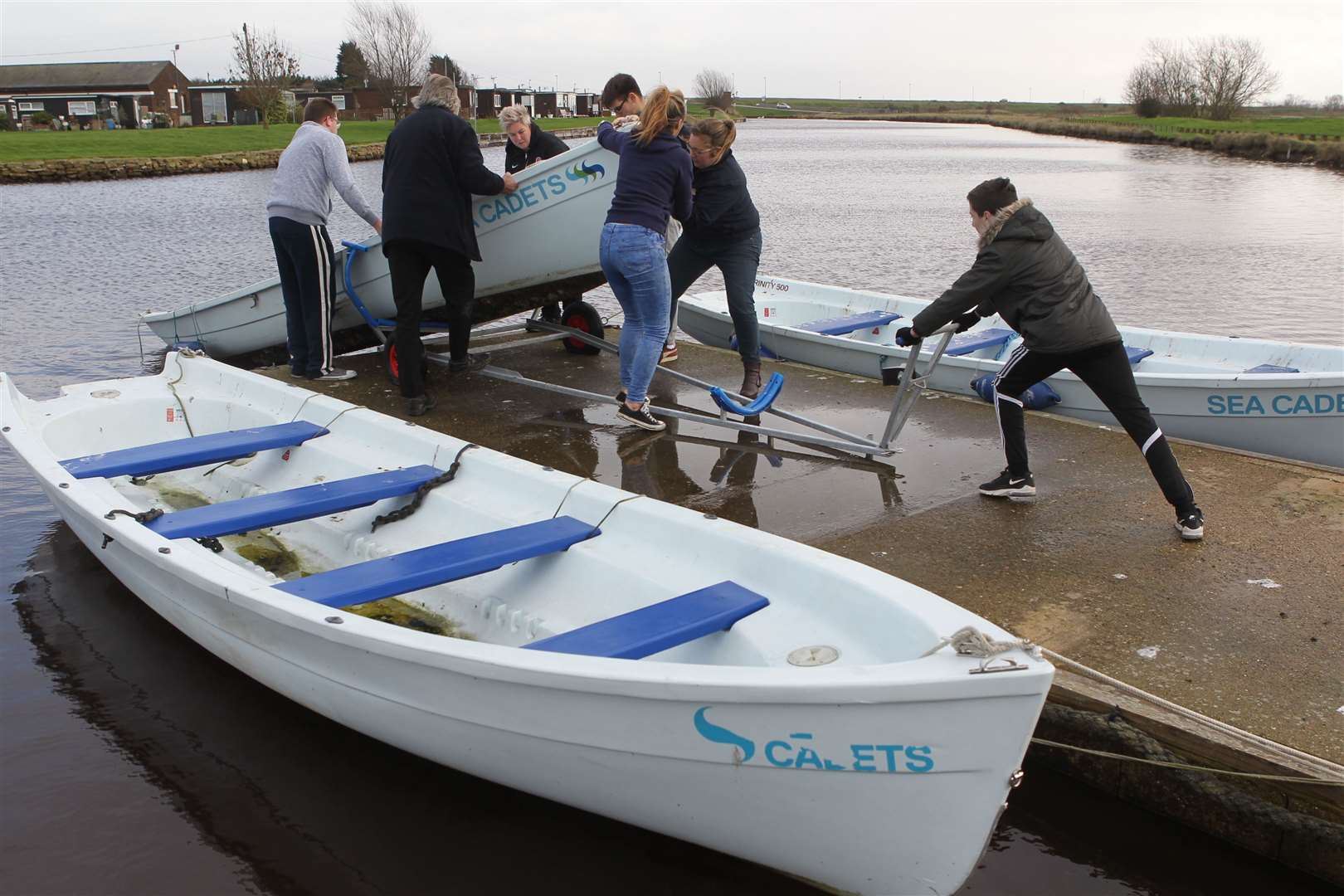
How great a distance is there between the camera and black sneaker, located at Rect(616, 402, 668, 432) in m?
6.65

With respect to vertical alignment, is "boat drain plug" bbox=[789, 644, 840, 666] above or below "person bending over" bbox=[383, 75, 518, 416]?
below

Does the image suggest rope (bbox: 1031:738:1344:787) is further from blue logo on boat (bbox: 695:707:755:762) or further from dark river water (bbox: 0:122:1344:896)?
blue logo on boat (bbox: 695:707:755:762)

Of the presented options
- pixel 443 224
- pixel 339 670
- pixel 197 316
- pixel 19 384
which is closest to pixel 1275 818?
pixel 339 670

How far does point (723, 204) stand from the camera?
655cm

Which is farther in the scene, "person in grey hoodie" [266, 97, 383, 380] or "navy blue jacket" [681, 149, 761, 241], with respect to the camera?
"person in grey hoodie" [266, 97, 383, 380]

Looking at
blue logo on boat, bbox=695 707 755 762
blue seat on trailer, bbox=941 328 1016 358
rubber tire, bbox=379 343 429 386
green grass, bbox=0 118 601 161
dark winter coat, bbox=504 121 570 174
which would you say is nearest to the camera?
blue logo on boat, bbox=695 707 755 762

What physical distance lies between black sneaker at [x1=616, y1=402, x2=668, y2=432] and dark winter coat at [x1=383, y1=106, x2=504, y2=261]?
4.86 feet

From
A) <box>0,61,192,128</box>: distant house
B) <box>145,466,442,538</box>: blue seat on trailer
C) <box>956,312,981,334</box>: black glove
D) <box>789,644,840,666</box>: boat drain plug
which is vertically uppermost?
<box>0,61,192,128</box>: distant house

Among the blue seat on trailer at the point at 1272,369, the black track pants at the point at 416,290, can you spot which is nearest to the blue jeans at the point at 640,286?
the black track pants at the point at 416,290

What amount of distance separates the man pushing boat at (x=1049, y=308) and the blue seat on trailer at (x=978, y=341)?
3.23 meters

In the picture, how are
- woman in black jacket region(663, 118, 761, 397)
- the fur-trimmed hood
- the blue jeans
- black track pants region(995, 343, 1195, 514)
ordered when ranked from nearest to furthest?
the fur-trimmed hood, black track pants region(995, 343, 1195, 514), the blue jeans, woman in black jacket region(663, 118, 761, 397)

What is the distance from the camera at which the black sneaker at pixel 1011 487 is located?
5484 mm

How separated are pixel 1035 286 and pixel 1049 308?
0.39 feet

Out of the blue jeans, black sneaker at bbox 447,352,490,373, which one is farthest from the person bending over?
the blue jeans
